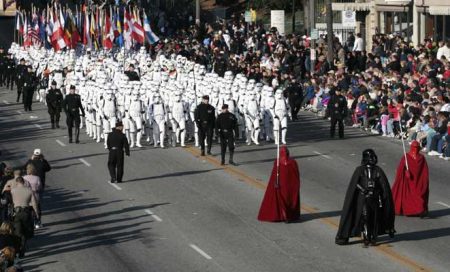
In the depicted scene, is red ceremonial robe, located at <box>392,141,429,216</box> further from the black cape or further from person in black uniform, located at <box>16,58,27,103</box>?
person in black uniform, located at <box>16,58,27,103</box>

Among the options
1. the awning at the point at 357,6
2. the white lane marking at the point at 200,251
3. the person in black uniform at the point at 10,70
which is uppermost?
the awning at the point at 357,6

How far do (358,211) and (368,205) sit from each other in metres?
0.20

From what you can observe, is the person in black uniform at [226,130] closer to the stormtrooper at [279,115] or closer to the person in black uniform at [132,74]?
the stormtrooper at [279,115]

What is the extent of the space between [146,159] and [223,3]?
55269mm

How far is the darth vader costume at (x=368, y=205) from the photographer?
89.2 feet

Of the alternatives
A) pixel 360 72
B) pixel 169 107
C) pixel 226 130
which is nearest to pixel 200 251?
pixel 226 130

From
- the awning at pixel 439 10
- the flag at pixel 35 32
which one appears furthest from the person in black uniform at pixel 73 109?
the flag at pixel 35 32

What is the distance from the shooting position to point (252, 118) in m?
43.2

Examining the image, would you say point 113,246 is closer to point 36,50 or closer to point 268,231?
point 268,231

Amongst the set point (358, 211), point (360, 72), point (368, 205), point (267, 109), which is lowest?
point (358, 211)

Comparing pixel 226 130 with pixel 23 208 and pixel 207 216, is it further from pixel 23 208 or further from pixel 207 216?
pixel 23 208

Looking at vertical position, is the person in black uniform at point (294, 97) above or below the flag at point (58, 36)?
below

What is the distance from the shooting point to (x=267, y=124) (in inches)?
1727

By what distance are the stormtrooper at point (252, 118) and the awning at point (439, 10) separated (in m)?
16.6
